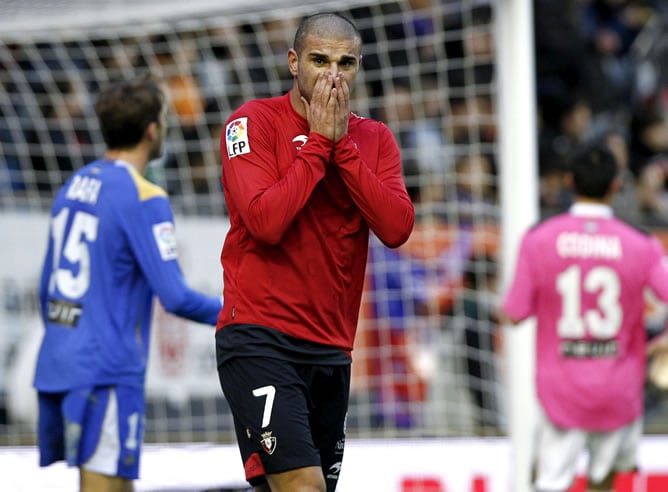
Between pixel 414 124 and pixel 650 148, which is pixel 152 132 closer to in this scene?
pixel 414 124

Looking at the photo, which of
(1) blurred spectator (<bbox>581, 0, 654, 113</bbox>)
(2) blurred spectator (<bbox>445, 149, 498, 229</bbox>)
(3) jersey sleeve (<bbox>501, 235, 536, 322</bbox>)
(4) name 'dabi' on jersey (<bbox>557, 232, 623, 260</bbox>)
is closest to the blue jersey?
(3) jersey sleeve (<bbox>501, 235, 536, 322</bbox>)

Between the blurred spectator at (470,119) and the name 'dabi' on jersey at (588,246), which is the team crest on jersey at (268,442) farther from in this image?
the blurred spectator at (470,119)

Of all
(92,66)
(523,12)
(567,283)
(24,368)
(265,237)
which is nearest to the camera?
(265,237)

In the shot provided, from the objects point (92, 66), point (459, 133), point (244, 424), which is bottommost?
point (244, 424)

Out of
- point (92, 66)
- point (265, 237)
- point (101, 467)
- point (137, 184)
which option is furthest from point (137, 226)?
point (92, 66)

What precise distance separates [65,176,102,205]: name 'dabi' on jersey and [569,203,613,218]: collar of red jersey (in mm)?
2546

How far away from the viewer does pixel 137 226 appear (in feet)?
15.9

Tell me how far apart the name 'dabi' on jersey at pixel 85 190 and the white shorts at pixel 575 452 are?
2689 mm

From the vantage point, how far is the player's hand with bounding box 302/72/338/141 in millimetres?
3709

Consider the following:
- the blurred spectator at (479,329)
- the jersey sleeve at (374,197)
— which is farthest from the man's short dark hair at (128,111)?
the blurred spectator at (479,329)

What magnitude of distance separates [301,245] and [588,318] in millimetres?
2750

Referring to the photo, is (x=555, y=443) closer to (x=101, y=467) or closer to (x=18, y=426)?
(x=101, y=467)

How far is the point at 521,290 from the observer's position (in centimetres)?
623

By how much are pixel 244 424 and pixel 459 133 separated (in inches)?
187
